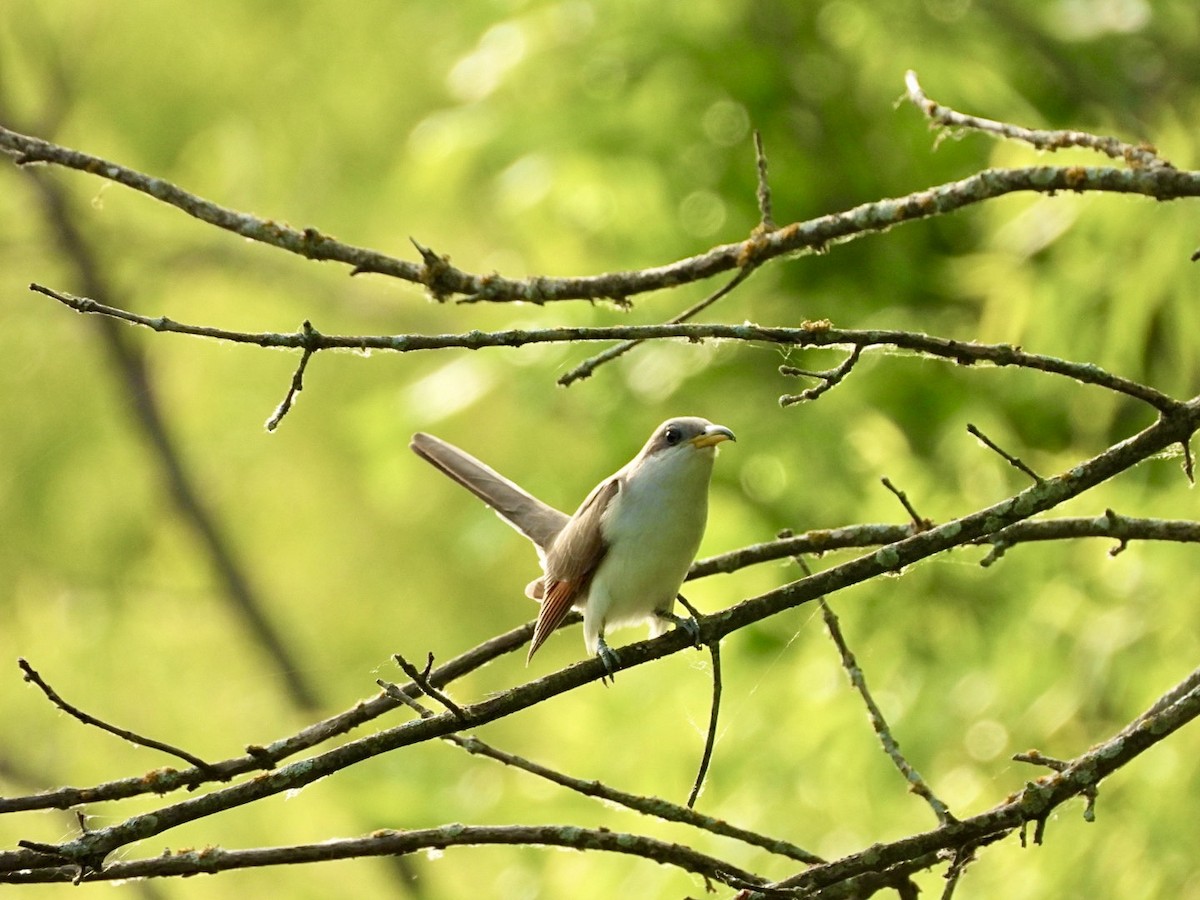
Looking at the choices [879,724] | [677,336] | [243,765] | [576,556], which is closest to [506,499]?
[576,556]

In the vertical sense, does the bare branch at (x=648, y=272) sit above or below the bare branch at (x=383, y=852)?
above

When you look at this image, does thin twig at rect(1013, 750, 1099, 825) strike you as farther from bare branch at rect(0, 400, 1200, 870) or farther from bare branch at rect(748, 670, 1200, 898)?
bare branch at rect(0, 400, 1200, 870)

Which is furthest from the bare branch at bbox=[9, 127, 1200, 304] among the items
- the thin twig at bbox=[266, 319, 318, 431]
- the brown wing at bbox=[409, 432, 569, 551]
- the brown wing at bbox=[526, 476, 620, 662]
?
the brown wing at bbox=[409, 432, 569, 551]

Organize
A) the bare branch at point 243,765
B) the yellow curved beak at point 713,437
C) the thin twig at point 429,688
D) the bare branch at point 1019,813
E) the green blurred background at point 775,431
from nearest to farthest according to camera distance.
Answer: the thin twig at point 429,688 < the bare branch at point 243,765 < the bare branch at point 1019,813 < the yellow curved beak at point 713,437 < the green blurred background at point 775,431

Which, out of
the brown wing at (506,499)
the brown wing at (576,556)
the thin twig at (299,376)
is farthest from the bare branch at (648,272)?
the brown wing at (506,499)

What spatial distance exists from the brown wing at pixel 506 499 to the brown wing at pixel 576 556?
8.8 inches

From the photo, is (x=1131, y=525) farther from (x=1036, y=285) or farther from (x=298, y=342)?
(x=1036, y=285)

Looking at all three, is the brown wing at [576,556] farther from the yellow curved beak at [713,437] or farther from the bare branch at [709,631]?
the bare branch at [709,631]

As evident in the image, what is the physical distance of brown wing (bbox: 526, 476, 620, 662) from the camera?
11.2ft

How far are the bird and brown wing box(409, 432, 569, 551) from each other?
109mm

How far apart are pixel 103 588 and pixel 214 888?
9.21 feet

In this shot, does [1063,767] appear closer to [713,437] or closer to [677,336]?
[677,336]

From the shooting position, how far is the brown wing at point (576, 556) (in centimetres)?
341

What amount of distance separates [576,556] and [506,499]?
0.45 meters
